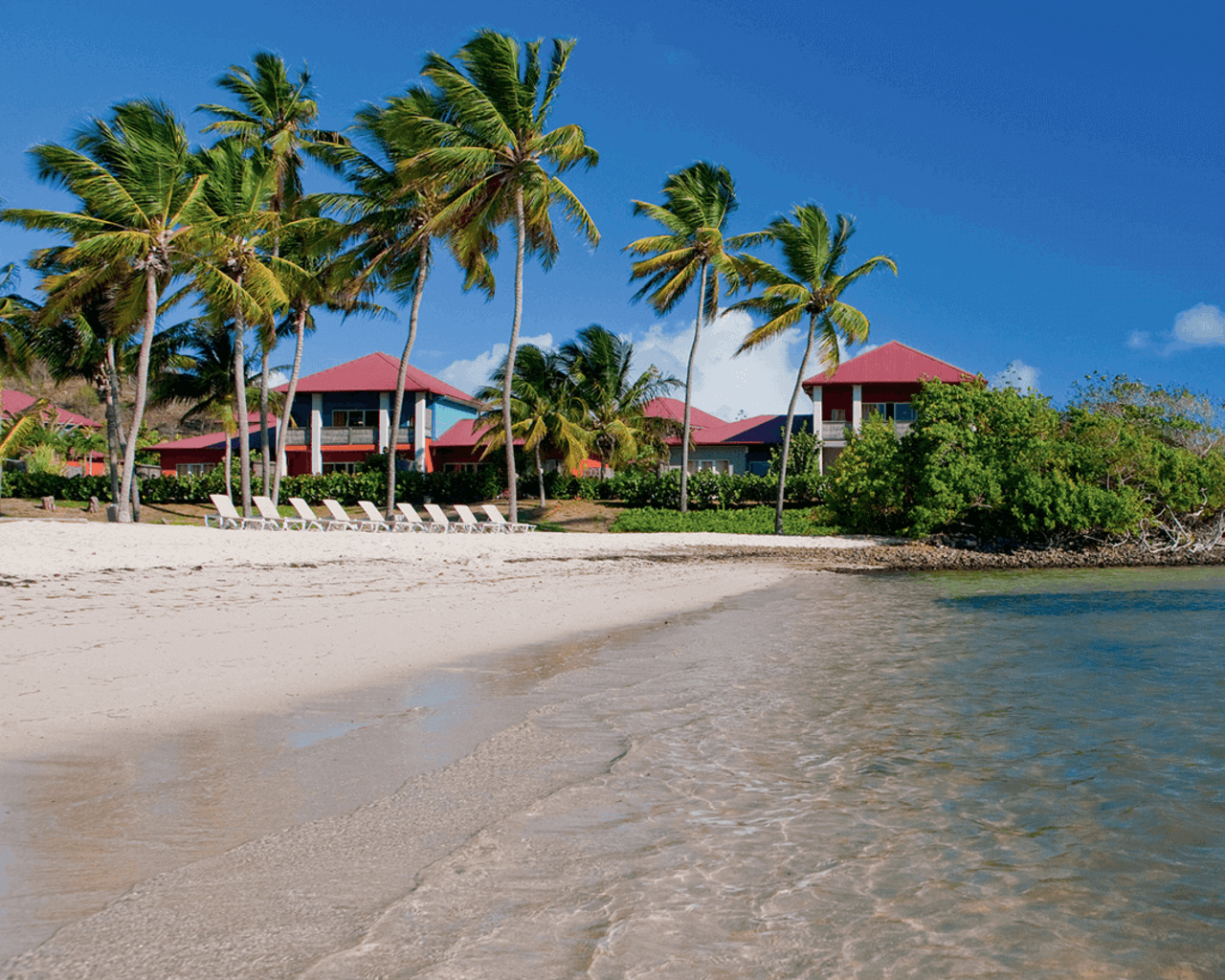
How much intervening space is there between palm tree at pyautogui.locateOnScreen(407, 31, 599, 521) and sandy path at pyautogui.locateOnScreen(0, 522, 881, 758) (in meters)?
8.19

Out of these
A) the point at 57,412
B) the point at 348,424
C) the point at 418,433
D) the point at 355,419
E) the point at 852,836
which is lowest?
the point at 852,836

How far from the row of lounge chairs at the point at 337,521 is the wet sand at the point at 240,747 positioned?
992 centimetres

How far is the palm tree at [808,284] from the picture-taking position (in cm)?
2606

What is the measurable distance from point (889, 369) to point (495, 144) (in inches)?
880

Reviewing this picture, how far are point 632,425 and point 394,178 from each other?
14.6 metres

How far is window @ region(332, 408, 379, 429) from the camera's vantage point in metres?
41.5

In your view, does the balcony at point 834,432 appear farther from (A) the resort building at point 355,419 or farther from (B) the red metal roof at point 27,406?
(B) the red metal roof at point 27,406

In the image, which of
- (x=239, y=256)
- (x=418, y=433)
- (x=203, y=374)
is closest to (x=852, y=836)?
(x=239, y=256)

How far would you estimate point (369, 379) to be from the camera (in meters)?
41.3

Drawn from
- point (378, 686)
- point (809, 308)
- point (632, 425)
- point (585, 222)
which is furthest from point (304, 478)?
point (378, 686)

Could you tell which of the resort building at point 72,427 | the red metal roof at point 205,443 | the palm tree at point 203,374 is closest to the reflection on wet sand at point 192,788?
the palm tree at point 203,374

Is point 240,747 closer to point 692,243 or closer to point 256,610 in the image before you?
point 256,610

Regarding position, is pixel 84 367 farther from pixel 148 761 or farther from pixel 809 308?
pixel 148 761

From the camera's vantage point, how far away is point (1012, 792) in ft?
13.8
